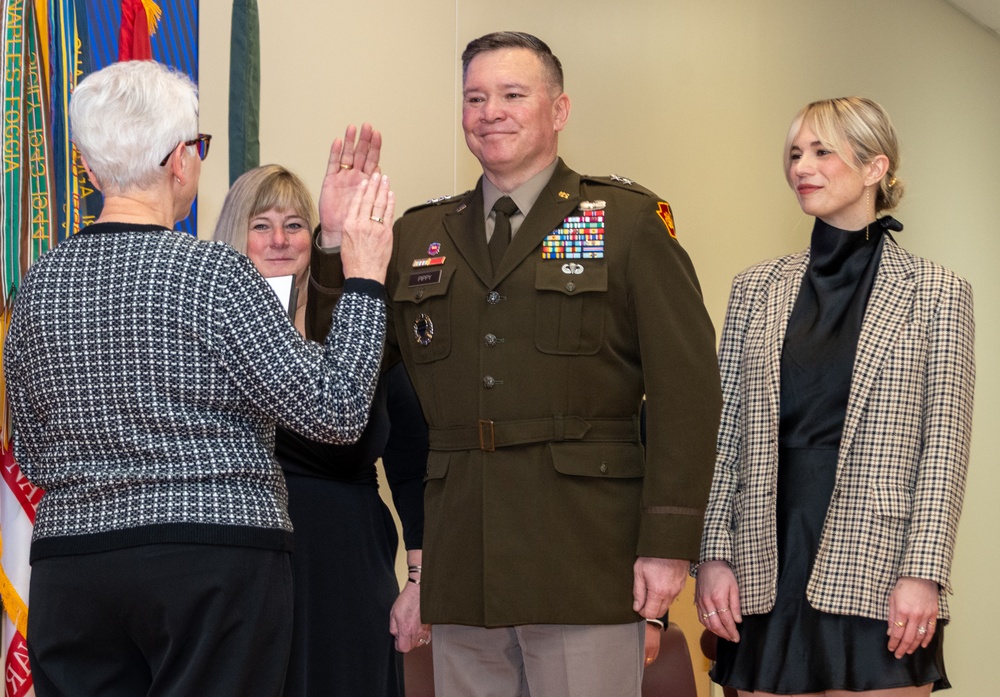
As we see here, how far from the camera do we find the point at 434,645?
230 centimetres

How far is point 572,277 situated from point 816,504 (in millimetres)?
651

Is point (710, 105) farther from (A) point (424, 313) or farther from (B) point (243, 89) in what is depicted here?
(A) point (424, 313)

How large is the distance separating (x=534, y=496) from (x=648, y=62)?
3.15 m

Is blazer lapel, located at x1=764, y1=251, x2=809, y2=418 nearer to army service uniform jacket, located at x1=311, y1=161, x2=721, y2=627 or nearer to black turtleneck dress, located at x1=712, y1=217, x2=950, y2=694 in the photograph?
black turtleneck dress, located at x1=712, y1=217, x2=950, y2=694

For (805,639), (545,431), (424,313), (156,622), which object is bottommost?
(805,639)

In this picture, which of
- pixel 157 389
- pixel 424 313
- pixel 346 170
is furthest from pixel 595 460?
pixel 157 389

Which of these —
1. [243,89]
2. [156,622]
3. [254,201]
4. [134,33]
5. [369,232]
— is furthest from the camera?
[243,89]

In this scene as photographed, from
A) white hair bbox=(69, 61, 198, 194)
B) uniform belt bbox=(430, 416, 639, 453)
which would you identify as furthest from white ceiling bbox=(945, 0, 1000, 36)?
white hair bbox=(69, 61, 198, 194)

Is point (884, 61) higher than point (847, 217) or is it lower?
higher

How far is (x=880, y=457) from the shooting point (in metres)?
2.29

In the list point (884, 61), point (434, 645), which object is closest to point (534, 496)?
point (434, 645)

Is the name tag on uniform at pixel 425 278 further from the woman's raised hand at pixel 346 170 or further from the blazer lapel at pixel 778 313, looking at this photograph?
the blazer lapel at pixel 778 313

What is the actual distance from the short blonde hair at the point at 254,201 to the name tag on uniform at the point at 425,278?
2.11 ft

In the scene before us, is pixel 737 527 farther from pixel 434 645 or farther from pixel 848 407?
pixel 434 645
